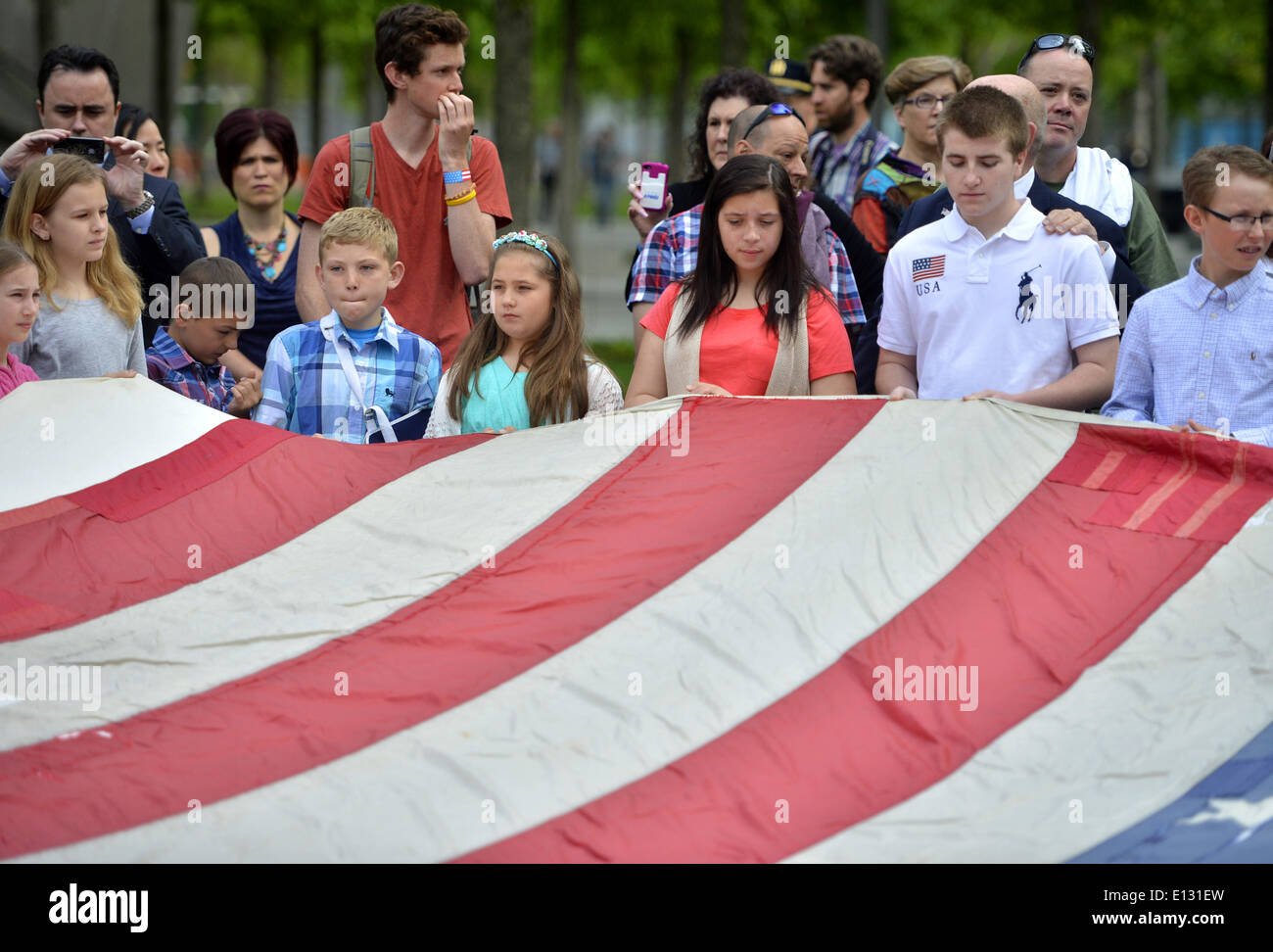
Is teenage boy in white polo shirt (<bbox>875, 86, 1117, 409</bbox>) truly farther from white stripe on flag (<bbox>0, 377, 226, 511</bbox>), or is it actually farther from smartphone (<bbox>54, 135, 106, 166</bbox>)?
smartphone (<bbox>54, 135, 106, 166</bbox>)

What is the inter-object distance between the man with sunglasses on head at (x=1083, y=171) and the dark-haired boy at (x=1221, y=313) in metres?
0.87

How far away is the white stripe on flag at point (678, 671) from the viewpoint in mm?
3162

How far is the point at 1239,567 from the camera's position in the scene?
12.6 ft

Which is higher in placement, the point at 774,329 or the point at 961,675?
the point at 774,329

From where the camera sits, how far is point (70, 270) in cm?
504

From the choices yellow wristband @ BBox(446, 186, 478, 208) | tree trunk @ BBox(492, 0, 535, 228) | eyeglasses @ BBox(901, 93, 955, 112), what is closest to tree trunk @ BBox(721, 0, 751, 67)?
tree trunk @ BBox(492, 0, 535, 228)

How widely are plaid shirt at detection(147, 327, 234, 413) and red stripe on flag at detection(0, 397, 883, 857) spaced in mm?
1804

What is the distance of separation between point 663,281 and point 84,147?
2157 mm
